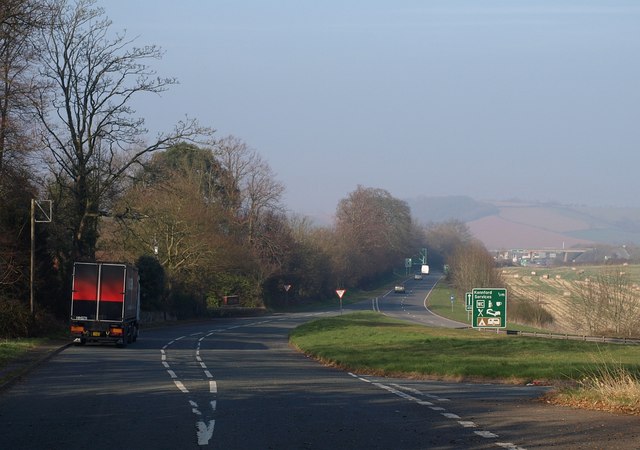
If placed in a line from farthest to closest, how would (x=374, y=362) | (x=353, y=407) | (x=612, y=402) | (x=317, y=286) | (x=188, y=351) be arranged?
(x=317, y=286) → (x=188, y=351) → (x=374, y=362) → (x=353, y=407) → (x=612, y=402)

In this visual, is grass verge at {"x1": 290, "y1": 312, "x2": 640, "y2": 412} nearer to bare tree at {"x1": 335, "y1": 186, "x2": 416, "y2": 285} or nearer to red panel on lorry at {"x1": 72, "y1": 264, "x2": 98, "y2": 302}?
red panel on lorry at {"x1": 72, "y1": 264, "x2": 98, "y2": 302}

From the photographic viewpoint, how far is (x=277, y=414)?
12.9 meters

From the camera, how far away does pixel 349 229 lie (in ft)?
385

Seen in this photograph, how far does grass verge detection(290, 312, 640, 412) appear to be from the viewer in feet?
48.9

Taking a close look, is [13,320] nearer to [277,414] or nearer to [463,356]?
[463,356]

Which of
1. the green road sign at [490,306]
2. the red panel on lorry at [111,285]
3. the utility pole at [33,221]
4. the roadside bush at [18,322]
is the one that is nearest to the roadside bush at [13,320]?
the roadside bush at [18,322]

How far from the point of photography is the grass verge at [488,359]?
14914 millimetres

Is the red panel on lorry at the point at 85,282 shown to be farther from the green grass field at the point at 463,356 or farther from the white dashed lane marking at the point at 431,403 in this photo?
the white dashed lane marking at the point at 431,403

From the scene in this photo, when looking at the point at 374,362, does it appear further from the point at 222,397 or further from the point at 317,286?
the point at 317,286

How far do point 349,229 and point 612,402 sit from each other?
105m

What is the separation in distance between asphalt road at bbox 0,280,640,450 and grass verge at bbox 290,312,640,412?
1.08 m

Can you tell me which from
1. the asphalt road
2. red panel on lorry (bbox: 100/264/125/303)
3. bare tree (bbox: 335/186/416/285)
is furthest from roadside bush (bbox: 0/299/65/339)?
bare tree (bbox: 335/186/416/285)

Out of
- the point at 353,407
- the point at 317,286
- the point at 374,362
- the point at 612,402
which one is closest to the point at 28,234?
the point at 374,362

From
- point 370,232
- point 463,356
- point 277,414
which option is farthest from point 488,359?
point 370,232
